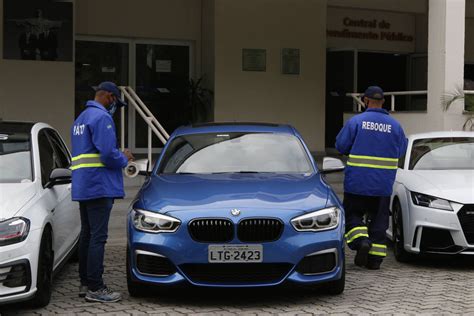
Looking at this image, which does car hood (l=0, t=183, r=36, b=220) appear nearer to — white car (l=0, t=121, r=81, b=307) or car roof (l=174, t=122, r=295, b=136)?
white car (l=0, t=121, r=81, b=307)

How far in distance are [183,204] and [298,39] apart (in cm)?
1097

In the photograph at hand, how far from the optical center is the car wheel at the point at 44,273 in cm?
582

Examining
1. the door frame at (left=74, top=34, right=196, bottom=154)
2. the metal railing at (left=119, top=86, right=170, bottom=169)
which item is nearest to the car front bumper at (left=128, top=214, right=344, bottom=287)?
the metal railing at (left=119, top=86, right=170, bottom=169)

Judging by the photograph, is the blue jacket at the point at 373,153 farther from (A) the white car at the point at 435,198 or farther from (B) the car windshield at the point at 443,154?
(B) the car windshield at the point at 443,154

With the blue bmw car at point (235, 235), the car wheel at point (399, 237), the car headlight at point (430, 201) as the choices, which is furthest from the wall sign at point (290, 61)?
the blue bmw car at point (235, 235)

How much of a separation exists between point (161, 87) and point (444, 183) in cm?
916

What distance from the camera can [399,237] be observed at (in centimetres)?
804

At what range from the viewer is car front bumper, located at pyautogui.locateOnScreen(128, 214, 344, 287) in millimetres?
5879

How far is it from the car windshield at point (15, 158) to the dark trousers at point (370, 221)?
3.30 m

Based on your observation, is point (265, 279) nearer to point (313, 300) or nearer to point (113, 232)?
point (313, 300)

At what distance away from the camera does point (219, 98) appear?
51.9 ft

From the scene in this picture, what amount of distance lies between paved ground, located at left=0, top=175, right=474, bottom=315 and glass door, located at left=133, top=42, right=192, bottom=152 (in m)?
8.37

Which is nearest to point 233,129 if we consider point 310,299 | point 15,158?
point 310,299

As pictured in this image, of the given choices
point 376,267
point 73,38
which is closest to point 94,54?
point 73,38
